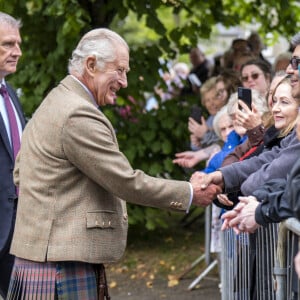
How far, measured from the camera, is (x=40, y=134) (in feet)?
15.7

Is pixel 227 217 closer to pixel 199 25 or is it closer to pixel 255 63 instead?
pixel 255 63


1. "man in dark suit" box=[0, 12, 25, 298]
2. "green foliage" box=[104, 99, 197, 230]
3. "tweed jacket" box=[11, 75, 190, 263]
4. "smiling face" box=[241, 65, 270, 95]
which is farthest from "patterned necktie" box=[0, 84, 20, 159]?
"green foliage" box=[104, 99, 197, 230]

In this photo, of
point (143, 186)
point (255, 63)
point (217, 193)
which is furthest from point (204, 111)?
point (143, 186)

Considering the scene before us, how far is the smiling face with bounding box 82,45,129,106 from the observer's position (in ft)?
15.9

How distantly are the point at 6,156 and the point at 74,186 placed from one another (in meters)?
1.47

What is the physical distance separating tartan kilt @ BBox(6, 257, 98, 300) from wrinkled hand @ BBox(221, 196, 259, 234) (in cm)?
79

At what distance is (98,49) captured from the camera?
190 inches

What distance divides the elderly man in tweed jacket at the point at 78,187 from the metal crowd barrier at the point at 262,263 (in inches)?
22.4

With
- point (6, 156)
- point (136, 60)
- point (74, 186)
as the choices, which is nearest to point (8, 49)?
point (6, 156)

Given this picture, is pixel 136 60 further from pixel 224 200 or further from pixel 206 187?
pixel 206 187

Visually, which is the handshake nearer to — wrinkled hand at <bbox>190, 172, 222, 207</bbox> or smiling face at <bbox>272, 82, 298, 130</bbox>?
wrinkled hand at <bbox>190, 172, 222, 207</bbox>

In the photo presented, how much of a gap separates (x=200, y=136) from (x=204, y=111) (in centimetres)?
103

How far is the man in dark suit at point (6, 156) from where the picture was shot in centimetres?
605

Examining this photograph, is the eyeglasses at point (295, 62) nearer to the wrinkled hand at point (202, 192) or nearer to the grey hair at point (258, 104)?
the wrinkled hand at point (202, 192)
